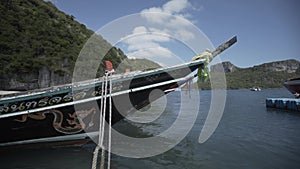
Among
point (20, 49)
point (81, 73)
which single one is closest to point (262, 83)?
point (81, 73)

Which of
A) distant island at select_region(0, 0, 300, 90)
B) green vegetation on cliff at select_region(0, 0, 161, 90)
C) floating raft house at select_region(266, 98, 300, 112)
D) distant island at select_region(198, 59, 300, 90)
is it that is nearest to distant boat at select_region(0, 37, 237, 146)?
distant island at select_region(0, 0, 300, 90)

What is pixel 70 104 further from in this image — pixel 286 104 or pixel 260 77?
pixel 260 77

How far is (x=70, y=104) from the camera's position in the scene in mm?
5566

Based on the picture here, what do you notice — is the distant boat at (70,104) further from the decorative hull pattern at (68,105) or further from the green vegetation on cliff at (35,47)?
the green vegetation on cliff at (35,47)

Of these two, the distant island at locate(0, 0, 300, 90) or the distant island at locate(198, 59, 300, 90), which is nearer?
the distant island at locate(0, 0, 300, 90)

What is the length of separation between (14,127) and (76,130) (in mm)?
1824

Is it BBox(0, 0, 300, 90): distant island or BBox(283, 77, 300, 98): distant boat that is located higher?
BBox(0, 0, 300, 90): distant island

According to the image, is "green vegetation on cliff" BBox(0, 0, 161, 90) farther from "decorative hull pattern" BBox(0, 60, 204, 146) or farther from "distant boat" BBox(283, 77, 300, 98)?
"distant boat" BBox(283, 77, 300, 98)

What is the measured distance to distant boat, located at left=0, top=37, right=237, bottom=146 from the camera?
5.38 metres

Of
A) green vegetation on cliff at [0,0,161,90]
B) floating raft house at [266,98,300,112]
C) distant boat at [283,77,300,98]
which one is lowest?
floating raft house at [266,98,300,112]

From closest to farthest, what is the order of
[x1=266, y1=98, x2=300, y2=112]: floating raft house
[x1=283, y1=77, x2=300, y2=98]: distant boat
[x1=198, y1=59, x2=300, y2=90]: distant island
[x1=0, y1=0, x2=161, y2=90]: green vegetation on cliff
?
1. [x1=266, y1=98, x2=300, y2=112]: floating raft house
2. [x1=283, y1=77, x2=300, y2=98]: distant boat
3. [x1=0, y1=0, x2=161, y2=90]: green vegetation on cliff
4. [x1=198, y1=59, x2=300, y2=90]: distant island

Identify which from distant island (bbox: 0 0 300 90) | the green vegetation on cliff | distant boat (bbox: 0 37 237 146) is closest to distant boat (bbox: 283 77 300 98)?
distant island (bbox: 0 0 300 90)

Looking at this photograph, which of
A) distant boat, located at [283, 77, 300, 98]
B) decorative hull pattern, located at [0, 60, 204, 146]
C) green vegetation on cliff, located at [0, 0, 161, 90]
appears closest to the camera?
decorative hull pattern, located at [0, 60, 204, 146]

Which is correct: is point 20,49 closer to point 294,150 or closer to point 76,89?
point 76,89
